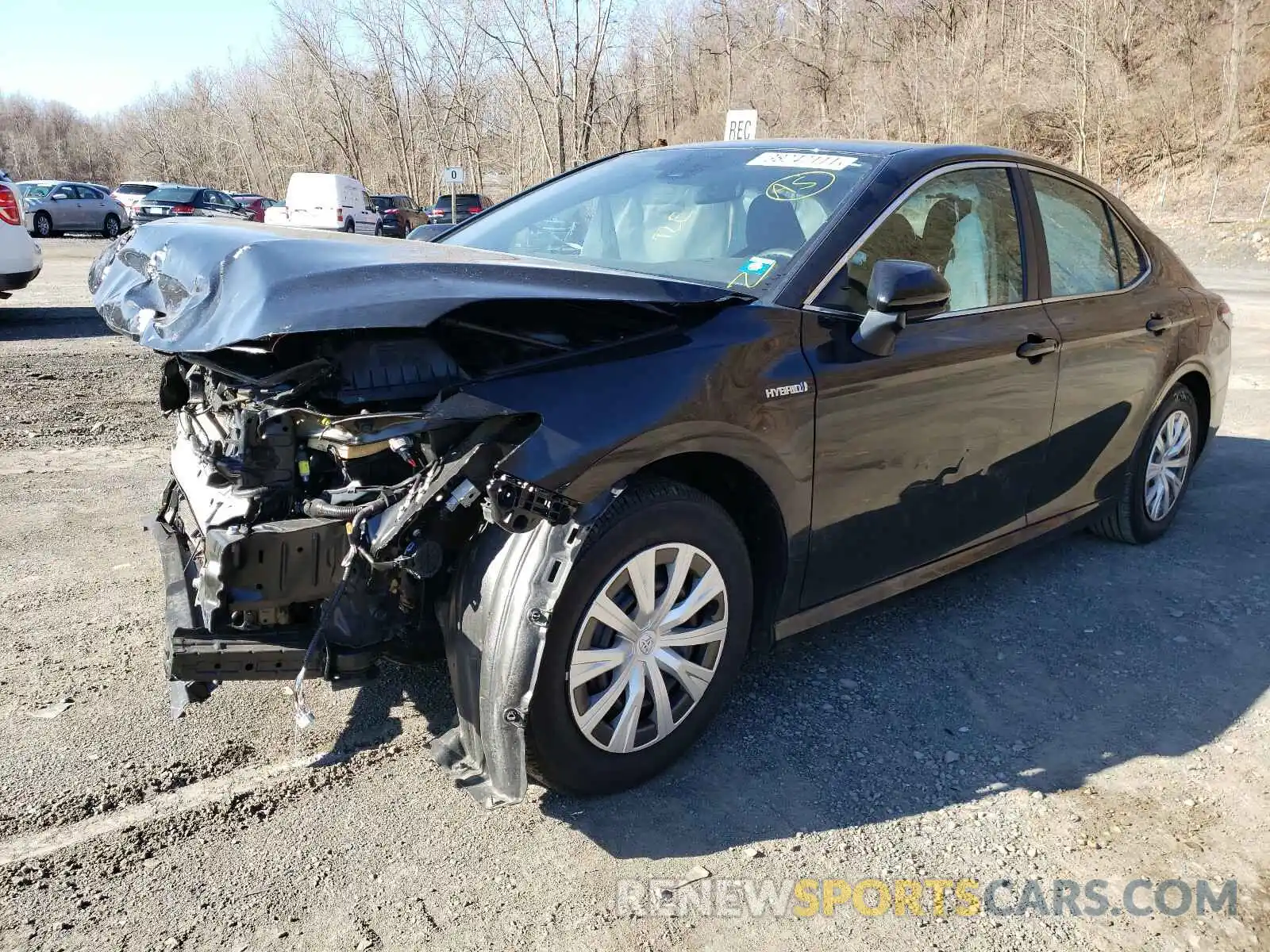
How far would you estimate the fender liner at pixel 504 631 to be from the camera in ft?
8.09

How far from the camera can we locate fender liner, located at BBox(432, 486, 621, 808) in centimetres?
246

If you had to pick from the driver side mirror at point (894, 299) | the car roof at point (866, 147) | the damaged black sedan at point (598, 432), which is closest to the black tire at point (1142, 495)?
the damaged black sedan at point (598, 432)

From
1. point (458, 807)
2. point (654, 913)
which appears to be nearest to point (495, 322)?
point (458, 807)

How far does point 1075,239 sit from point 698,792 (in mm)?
2968

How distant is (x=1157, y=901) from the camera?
2543mm

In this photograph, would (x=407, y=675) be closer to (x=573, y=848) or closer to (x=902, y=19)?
(x=573, y=848)

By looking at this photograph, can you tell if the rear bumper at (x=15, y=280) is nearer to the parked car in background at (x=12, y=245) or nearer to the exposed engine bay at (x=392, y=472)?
the parked car in background at (x=12, y=245)

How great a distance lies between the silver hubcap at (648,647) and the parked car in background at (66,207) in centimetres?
3285

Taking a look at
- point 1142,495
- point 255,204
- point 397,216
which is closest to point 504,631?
point 1142,495

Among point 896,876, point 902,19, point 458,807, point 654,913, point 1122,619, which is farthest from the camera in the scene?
point 902,19

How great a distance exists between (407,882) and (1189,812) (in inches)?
89.7

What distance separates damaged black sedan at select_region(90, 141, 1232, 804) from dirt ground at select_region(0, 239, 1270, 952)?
0.87ft

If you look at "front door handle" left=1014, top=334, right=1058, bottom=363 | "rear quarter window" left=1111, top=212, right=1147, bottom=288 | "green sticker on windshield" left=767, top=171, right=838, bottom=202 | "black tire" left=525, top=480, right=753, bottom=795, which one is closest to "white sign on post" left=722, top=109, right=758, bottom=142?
"rear quarter window" left=1111, top=212, right=1147, bottom=288

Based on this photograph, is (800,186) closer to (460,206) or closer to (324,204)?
(324,204)
